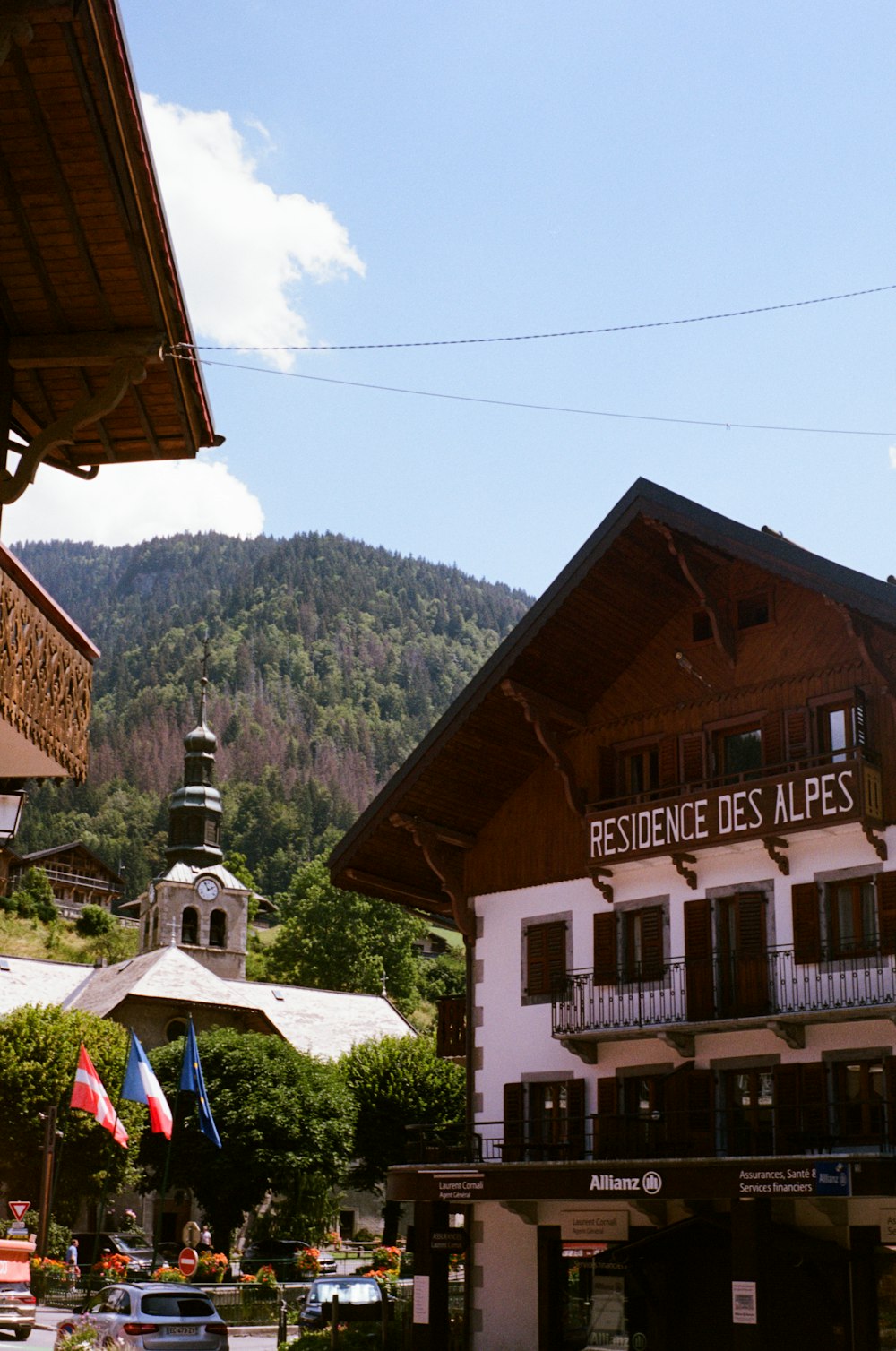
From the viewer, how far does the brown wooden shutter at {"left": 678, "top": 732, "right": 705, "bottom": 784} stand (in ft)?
96.5

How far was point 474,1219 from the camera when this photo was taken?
30.5 meters

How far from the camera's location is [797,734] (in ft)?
91.9

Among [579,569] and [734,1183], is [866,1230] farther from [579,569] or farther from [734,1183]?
[579,569]

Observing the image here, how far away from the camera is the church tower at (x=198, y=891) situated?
9375cm

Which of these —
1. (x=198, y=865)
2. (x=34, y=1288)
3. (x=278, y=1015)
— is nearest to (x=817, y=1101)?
(x=34, y=1288)

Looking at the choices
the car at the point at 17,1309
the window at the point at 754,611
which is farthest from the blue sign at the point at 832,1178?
the car at the point at 17,1309

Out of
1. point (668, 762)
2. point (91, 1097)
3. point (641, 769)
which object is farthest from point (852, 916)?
point (91, 1097)

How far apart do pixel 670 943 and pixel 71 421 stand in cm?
2030

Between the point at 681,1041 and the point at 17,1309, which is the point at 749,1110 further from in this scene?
the point at 17,1309

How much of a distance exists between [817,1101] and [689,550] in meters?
9.96

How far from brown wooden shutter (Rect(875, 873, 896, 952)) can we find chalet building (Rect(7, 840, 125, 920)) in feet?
460

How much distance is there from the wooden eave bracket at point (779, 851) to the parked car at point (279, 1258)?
28.7 m

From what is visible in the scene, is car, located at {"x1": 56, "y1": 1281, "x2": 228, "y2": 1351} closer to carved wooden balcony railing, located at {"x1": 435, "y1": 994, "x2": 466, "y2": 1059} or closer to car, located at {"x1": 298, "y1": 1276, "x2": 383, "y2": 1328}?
car, located at {"x1": 298, "y1": 1276, "x2": 383, "y2": 1328}

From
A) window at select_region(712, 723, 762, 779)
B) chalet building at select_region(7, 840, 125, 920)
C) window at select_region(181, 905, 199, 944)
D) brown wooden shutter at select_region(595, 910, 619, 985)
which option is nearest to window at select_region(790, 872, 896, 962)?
window at select_region(712, 723, 762, 779)
